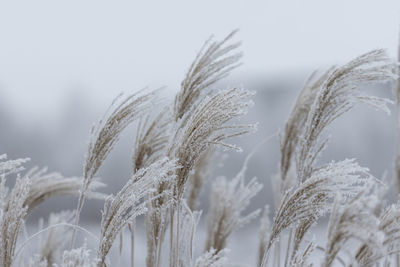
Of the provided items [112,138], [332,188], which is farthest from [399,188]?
[112,138]

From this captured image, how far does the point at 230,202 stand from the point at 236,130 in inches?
23.8

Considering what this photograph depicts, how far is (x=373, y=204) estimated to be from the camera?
115 cm

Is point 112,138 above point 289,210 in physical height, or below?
above

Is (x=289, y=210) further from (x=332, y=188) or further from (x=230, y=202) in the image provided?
(x=230, y=202)

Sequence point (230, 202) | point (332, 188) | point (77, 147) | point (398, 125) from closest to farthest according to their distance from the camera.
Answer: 1. point (332, 188)
2. point (398, 125)
3. point (230, 202)
4. point (77, 147)

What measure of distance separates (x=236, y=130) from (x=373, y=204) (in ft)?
1.92

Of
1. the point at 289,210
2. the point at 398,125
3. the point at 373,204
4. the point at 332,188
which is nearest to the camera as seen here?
the point at 373,204

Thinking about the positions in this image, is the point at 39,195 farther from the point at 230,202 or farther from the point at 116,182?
the point at 116,182

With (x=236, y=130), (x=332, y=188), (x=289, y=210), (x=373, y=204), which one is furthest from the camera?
(x=236, y=130)

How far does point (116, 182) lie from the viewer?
32.5 ft

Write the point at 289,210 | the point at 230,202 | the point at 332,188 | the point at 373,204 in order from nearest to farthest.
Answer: the point at 373,204
the point at 332,188
the point at 289,210
the point at 230,202

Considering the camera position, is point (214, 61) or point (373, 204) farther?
point (214, 61)

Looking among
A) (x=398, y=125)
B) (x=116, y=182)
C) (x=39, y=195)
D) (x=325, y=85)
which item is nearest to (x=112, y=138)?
(x=39, y=195)

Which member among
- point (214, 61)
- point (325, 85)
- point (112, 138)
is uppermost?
point (214, 61)
